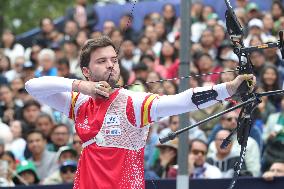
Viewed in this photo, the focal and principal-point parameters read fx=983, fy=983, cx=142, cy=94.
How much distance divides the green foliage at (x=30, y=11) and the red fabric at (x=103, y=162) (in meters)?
22.7

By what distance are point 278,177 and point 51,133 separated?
16.0 ft

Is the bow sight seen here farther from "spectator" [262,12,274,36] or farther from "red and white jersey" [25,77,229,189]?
"spectator" [262,12,274,36]

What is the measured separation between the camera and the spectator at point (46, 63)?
53.9 feet

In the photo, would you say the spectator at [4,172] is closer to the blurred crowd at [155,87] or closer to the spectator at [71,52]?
the blurred crowd at [155,87]

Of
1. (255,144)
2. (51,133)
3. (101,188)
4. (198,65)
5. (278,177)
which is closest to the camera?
(101,188)

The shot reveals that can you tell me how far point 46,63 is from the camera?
16.6 metres

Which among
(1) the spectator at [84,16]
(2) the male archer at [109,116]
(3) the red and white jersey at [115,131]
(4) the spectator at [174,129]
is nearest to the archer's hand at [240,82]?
(2) the male archer at [109,116]

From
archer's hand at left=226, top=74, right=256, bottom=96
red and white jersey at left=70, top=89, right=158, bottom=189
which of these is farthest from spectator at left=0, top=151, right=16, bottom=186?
archer's hand at left=226, top=74, right=256, bottom=96

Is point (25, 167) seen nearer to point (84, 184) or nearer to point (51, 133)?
point (51, 133)

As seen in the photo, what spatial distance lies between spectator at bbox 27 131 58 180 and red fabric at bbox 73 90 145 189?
210 inches

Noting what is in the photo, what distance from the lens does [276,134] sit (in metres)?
11.5

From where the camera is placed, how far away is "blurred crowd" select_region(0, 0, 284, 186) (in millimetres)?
11281

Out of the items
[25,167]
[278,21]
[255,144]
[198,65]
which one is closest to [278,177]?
[255,144]

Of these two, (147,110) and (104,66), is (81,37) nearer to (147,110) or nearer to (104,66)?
(104,66)
